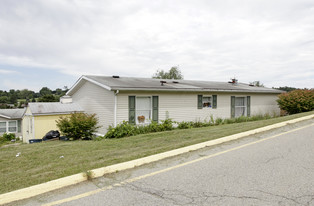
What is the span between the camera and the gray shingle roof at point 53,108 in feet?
47.3

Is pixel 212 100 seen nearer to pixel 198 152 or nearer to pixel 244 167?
pixel 198 152

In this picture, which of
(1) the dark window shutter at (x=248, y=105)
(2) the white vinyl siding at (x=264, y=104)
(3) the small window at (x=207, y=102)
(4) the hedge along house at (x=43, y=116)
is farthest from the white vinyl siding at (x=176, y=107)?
(4) the hedge along house at (x=43, y=116)

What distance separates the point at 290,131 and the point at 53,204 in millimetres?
8694

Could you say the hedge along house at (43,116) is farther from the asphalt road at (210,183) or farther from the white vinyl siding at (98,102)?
the asphalt road at (210,183)

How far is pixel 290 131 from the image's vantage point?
920 centimetres

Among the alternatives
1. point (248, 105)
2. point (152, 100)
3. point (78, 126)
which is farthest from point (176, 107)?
point (248, 105)

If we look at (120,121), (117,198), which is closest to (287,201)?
(117,198)

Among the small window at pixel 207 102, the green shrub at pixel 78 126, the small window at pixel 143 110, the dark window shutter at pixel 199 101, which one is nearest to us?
the green shrub at pixel 78 126

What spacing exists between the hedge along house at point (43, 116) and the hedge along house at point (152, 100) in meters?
1.39

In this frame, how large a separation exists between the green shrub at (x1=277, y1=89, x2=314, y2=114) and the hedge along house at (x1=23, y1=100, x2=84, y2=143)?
1535cm

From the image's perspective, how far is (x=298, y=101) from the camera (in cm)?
1806

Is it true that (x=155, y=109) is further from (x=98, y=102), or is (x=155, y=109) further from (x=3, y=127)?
(x=3, y=127)

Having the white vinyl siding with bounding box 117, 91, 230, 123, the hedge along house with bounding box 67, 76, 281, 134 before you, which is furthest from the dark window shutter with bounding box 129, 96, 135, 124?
the white vinyl siding with bounding box 117, 91, 230, 123

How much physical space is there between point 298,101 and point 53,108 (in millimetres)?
17394
